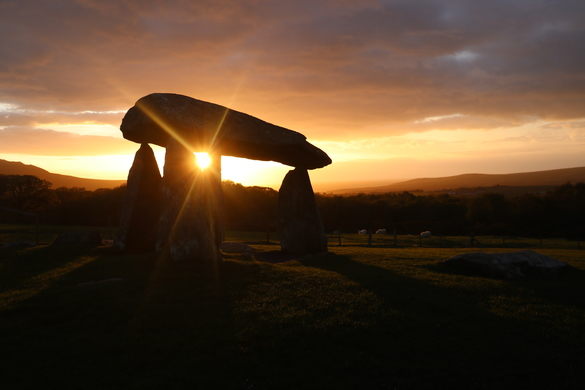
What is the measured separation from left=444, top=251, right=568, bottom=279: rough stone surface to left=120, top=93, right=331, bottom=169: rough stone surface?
8.83 m

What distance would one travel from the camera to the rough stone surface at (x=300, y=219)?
21.9m

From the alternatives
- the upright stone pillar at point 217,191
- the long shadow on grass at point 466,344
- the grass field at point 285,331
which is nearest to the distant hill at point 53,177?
the upright stone pillar at point 217,191

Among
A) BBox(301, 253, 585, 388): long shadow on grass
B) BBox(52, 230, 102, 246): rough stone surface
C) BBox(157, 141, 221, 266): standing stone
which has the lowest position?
BBox(301, 253, 585, 388): long shadow on grass

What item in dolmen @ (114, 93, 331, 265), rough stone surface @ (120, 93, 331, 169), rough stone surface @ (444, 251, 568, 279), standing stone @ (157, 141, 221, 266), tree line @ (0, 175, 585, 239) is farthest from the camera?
tree line @ (0, 175, 585, 239)

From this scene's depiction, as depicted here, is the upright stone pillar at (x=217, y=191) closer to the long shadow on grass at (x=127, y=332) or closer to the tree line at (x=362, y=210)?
the long shadow on grass at (x=127, y=332)

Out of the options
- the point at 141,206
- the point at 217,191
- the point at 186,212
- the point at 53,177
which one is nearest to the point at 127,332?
the point at 186,212

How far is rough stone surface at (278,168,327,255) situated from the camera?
2192 centimetres

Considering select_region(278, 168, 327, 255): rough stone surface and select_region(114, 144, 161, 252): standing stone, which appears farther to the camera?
select_region(278, 168, 327, 255): rough stone surface

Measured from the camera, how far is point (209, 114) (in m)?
16.8

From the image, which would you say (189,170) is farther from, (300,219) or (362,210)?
(362,210)

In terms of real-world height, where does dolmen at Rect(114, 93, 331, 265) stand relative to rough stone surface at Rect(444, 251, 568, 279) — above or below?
above

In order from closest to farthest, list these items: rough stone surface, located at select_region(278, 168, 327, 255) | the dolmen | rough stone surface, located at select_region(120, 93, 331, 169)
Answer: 1. the dolmen
2. rough stone surface, located at select_region(120, 93, 331, 169)
3. rough stone surface, located at select_region(278, 168, 327, 255)

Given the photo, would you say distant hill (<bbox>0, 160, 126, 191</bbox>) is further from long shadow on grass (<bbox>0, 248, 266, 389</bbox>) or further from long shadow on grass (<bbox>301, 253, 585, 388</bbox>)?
long shadow on grass (<bbox>301, 253, 585, 388</bbox>)

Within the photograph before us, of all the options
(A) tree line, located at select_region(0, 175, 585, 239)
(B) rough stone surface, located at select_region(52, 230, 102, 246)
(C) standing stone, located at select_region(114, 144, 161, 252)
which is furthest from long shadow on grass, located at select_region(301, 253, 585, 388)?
(A) tree line, located at select_region(0, 175, 585, 239)
